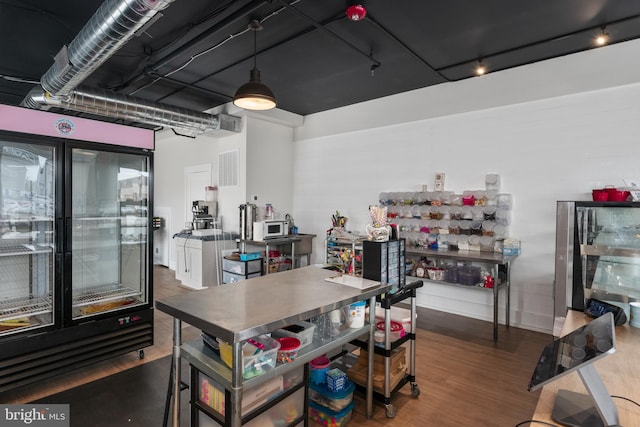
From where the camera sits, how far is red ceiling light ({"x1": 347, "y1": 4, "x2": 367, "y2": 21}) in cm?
281

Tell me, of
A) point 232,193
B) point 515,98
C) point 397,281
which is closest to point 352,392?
point 397,281

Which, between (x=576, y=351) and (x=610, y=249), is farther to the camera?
(x=610, y=249)

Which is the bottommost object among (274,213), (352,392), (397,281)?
(352,392)

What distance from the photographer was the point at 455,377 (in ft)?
9.62

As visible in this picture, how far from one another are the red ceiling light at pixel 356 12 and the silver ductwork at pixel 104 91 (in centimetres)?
142

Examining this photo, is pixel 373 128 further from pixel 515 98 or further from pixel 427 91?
pixel 515 98

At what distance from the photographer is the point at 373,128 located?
17.9ft

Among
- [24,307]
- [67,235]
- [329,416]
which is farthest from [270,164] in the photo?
[329,416]

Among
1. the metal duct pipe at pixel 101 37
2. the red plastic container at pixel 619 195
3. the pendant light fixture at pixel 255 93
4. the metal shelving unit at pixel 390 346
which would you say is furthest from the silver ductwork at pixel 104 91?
the red plastic container at pixel 619 195

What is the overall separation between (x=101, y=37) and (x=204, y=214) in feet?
12.6

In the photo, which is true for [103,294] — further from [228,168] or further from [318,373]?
[228,168]

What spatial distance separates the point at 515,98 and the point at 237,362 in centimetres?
431

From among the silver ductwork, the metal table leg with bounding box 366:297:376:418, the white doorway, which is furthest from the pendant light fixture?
the white doorway

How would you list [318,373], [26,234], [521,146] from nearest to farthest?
[318,373] < [26,234] < [521,146]
